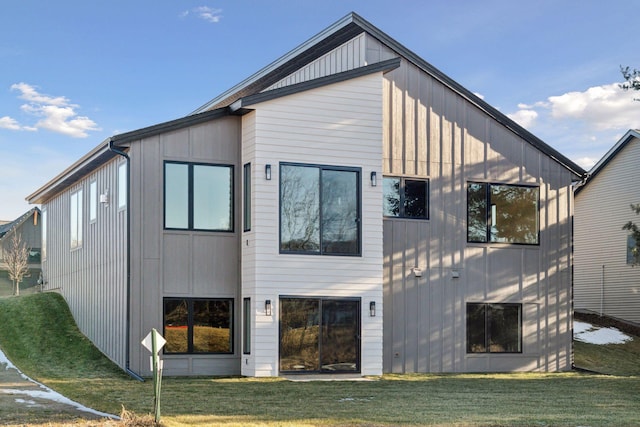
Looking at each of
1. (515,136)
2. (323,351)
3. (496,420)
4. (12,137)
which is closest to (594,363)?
(515,136)

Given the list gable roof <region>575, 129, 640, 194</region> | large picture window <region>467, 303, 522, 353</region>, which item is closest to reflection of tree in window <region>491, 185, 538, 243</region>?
large picture window <region>467, 303, 522, 353</region>

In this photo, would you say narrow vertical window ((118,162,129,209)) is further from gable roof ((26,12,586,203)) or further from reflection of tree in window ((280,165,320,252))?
reflection of tree in window ((280,165,320,252))

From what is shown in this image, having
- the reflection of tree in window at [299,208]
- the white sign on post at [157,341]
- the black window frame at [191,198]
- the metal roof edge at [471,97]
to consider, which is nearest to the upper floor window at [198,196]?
the black window frame at [191,198]

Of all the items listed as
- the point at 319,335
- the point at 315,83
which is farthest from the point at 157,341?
the point at 315,83

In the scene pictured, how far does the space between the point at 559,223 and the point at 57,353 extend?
471 inches

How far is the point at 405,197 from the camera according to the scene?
18781 mm

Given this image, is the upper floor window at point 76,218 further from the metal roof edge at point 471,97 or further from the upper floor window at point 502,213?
the upper floor window at point 502,213

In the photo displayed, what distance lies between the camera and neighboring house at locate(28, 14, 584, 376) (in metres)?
16.6

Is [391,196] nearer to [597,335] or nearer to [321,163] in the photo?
[321,163]

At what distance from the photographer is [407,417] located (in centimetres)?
1180

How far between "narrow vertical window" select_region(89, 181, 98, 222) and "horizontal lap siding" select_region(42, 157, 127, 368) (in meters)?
0.14

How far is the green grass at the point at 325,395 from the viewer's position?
11750 mm

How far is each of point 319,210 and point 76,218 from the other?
281 inches

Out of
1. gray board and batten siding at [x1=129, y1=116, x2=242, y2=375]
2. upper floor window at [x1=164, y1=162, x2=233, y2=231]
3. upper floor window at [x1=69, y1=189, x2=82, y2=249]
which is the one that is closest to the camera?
gray board and batten siding at [x1=129, y1=116, x2=242, y2=375]
